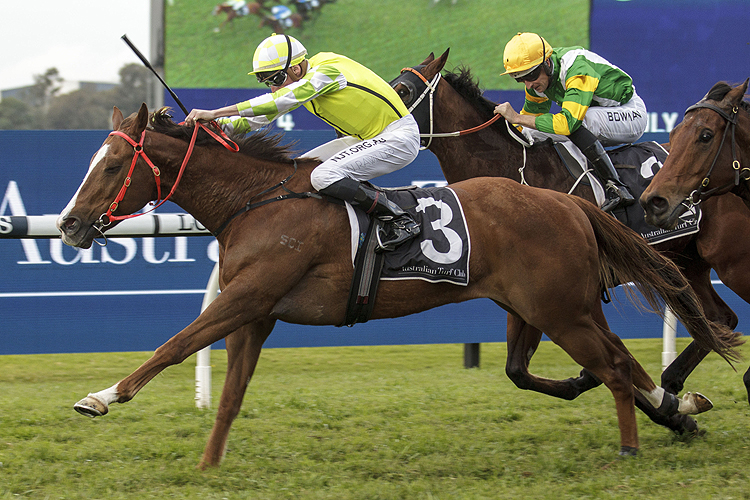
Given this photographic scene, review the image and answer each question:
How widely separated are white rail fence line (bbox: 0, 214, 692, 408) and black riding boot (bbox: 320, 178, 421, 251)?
140 cm

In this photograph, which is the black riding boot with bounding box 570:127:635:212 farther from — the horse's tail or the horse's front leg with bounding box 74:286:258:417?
the horse's front leg with bounding box 74:286:258:417

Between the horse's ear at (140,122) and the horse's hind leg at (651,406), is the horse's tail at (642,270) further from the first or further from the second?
the horse's ear at (140,122)

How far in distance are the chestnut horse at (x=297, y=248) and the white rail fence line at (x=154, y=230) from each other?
1.05 metres

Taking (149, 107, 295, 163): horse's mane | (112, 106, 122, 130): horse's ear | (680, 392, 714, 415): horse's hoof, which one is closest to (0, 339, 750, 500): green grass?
(680, 392, 714, 415): horse's hoof

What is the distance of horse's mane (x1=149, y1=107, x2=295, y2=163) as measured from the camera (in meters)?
3.75

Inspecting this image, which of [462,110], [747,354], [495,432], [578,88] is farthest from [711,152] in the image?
[747,354]

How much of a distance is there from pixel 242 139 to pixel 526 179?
1.58m

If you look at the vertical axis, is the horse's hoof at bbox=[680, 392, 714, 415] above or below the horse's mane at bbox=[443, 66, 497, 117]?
below

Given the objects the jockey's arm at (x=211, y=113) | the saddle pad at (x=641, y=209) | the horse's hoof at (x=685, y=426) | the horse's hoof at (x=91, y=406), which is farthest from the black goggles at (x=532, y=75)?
the horse's hoof at (x=91, y=406)

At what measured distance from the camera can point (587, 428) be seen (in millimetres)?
4590

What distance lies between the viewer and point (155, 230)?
16.6 ft

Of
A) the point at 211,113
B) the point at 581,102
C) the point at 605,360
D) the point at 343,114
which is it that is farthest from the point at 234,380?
the point at 581,102

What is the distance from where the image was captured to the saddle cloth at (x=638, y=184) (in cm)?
449

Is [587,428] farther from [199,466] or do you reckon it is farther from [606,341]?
[199,466]
